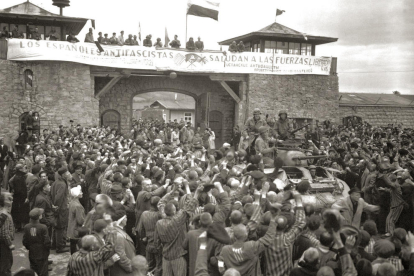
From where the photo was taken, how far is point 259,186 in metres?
7.63

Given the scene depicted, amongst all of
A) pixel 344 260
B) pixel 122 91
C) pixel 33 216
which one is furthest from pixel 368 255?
pixel 122 91

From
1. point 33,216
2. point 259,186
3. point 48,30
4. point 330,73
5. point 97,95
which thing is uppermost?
point 48,30

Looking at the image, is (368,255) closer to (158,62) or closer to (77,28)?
(158,62)

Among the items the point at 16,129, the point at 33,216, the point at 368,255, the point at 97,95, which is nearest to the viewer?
the point at 368,255

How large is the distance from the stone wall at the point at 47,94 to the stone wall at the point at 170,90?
2344 millimetres

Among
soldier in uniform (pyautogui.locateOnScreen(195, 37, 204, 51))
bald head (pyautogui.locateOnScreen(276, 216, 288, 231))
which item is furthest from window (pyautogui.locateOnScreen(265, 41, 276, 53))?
bald head (pyautogui.locateOnScreen(276, 216, 288, 231))

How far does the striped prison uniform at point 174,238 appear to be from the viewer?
6.88 m

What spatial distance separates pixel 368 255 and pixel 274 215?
147cm

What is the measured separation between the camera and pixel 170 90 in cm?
2644

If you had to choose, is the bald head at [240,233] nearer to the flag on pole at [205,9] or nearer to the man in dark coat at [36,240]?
the man in dark coat at [36,240]

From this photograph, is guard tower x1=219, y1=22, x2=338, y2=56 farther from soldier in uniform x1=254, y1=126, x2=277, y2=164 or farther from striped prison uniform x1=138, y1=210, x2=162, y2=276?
striped prison uniform x1=138, y1=210, x2=162, y2=276

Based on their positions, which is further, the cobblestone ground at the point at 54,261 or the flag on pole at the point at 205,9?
the flag on pole at the point at 205,9

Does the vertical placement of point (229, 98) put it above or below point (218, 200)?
above

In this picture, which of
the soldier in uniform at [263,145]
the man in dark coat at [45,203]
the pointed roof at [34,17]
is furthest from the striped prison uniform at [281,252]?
the pointed roof at [34,17]
